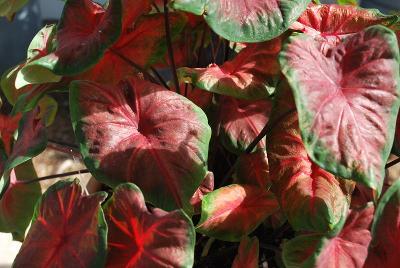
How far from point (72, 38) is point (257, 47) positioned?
0.87 ft

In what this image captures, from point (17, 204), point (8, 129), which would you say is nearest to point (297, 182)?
point (17, 204)

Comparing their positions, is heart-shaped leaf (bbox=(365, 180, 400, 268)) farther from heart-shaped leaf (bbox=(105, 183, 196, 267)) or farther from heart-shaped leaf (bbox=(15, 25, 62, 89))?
heart-shaped leaf (bbox=(15, 25, 62, 89))

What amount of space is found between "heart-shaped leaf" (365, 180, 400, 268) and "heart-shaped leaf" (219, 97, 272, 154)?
24cm

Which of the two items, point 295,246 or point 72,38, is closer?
point 295,246

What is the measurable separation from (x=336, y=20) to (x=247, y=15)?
25cm

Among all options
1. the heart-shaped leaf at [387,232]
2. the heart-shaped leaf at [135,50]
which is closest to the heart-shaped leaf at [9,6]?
the heart-shaped leaf at [135,50]

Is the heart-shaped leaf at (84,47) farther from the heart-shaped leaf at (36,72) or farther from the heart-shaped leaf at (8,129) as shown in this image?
the heart-shaped leaf at (8,129)

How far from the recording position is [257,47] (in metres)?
0.82

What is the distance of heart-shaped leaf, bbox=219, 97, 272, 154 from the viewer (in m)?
0.79

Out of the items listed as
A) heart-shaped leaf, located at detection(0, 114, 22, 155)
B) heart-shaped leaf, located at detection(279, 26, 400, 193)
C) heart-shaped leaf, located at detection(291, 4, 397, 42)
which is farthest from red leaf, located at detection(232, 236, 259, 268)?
heart-shaped leaf, located at detection(0, 114, 22, 155)

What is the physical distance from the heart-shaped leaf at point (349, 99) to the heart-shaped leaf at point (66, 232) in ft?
0.81

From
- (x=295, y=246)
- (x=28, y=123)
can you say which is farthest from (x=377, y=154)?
(x=28, y=123)

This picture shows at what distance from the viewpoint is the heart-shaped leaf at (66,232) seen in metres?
0.61

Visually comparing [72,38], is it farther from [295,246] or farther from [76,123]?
[295,246]
